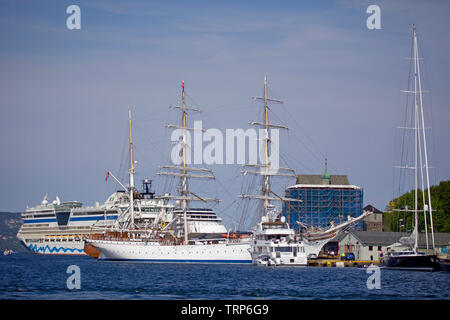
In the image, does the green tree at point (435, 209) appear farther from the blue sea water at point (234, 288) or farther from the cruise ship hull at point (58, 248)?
the cruise ship hull at point (58, 248)

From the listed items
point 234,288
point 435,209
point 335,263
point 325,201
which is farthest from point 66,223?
point 234,288

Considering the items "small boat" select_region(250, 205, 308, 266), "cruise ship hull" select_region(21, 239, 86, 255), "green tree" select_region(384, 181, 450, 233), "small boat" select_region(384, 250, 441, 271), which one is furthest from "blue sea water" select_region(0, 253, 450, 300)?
"cruise ship hull" select_region(21, 239, 86, 255)

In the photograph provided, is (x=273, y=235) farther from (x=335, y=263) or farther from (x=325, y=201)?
(x=325, y=201)

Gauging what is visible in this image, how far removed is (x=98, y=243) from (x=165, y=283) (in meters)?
58.7

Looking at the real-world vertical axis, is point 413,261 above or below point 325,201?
below

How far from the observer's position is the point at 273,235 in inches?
3297

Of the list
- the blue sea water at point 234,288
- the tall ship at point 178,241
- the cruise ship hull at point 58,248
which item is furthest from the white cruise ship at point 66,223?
the blue sea water at point 234,288

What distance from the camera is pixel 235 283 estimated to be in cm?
5256

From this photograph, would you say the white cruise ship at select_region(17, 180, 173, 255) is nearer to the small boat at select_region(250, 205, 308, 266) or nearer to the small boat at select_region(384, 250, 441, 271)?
the small boat at select_region(250, 205, 308, 266)

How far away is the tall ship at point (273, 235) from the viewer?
82188 millimetres

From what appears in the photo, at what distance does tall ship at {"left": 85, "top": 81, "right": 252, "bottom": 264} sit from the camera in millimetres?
92312

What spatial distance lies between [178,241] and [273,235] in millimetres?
21860
